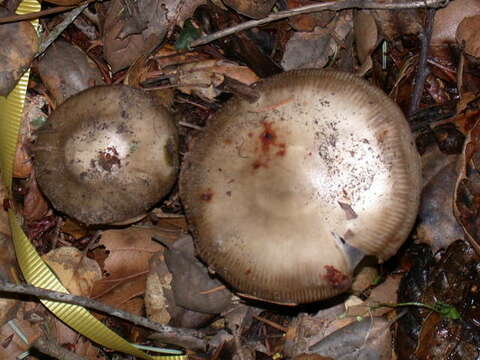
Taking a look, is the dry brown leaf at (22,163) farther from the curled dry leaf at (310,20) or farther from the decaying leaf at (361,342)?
the decaying leaf at (361,342)

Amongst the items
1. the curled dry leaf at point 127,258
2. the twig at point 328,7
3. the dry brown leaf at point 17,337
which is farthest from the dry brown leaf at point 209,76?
the dry brown leaf at point 17,337

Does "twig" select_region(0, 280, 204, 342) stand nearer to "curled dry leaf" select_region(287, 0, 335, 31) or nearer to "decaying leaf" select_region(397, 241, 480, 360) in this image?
"decaying leaf" select_region(397, 241, 480, 360)

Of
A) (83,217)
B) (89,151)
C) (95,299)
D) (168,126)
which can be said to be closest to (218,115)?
(168,126)

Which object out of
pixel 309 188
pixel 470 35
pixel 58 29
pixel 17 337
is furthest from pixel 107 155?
pixel 470 35

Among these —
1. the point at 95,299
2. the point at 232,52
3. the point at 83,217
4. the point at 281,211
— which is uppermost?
the point at 232,52

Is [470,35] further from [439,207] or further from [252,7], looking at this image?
[252,7]

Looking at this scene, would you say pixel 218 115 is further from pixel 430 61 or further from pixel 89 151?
pixel 430 61
